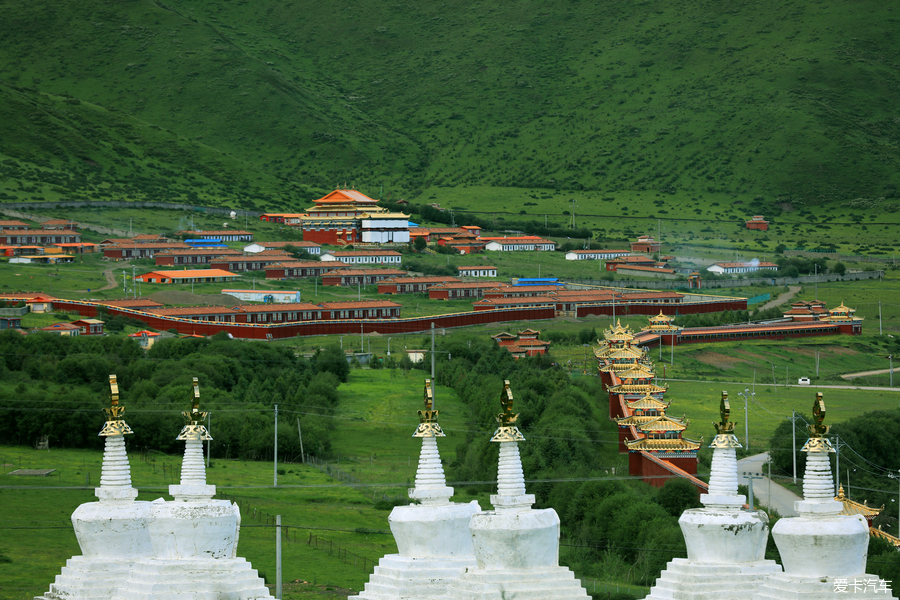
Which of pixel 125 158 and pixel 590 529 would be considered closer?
pixel 590 529

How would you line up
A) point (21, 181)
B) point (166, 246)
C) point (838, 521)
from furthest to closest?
point (21, 181) < point (166, 246) < point (838, 521)

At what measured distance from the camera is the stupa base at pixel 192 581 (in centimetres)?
2144

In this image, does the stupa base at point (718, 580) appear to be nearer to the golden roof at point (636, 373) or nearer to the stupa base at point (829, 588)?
the stupa base at point (829, 588)

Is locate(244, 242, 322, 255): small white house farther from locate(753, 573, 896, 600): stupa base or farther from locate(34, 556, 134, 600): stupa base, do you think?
locate(753, 573, 896, 600): stupa base

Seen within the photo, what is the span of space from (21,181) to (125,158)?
2675 cm

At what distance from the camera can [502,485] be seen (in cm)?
2056

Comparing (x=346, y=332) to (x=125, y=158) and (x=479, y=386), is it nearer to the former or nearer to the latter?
(x=479, y=386)

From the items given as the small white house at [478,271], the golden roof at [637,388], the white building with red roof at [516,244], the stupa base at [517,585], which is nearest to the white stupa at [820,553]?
the stupa base at [517,585]

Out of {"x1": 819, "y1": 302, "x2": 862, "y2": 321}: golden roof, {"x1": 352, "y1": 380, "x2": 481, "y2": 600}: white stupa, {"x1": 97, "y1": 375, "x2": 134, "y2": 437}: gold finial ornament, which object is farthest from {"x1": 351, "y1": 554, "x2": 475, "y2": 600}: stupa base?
{"x1": 819, "y1": 302, "x2": 862, "y2": 321}: golden roof

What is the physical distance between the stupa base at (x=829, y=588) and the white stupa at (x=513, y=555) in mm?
3064

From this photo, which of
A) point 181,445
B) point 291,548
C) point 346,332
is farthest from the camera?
point 346,332

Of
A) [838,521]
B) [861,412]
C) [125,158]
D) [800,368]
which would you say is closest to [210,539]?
[838,521]

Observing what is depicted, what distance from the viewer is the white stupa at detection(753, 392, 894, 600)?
19172mm

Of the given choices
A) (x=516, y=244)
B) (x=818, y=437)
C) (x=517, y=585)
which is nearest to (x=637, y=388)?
(x=818, y=437)
